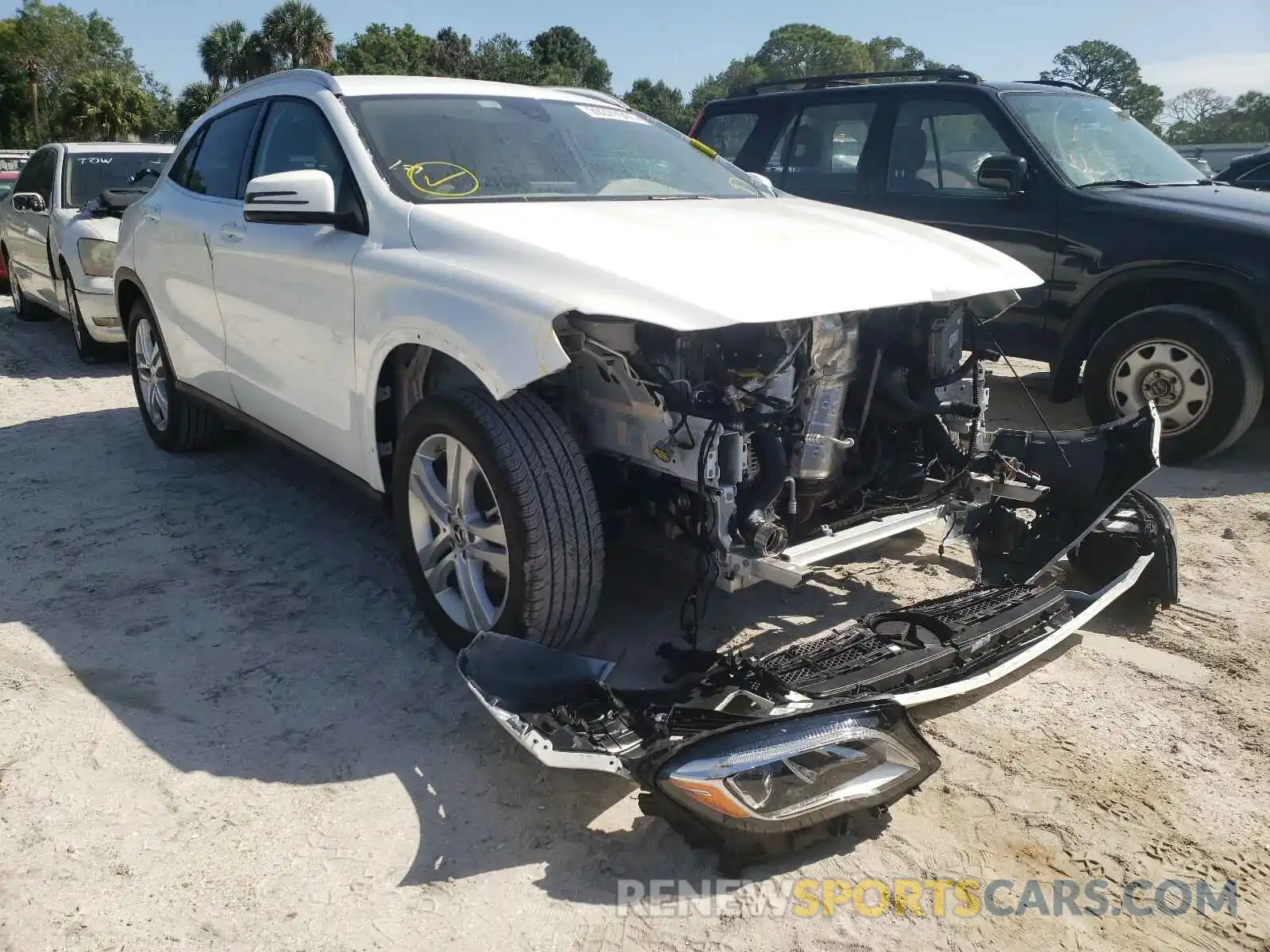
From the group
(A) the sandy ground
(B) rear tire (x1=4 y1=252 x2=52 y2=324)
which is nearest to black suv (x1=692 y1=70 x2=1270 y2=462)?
(A) the sandy ground

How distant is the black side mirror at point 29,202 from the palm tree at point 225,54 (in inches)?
1972

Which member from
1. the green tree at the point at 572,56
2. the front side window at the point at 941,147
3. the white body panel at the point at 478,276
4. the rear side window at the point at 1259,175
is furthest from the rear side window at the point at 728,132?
the green tree at the point at 572,56

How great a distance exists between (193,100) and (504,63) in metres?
21.9

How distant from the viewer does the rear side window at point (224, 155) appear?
4.43 m

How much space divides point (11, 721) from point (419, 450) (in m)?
1.46

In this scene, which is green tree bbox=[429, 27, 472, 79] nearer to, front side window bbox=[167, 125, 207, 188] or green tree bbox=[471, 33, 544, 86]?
green tree bbox=[471, 33, 544, 86]

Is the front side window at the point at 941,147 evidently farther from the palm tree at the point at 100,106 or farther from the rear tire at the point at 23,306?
the palm tree at the point at 100,106

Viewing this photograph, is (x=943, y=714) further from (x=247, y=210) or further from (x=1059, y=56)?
(x=1059, y=56)

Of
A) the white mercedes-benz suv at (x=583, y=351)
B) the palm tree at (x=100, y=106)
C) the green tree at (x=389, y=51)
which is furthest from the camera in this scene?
the green tree at (x=389, y=51)

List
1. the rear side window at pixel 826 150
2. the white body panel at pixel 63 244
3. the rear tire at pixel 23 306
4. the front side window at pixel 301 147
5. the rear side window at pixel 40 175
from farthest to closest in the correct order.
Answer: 1. the rear tire at pixel 23 306
2. the rear side window at pixel 40 175
3. the white body panel at pixel 63 244
4. the rear side window at pixel 826 150
5. the front side window at pixel 301 147

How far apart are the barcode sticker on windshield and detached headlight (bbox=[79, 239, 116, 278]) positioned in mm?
4919

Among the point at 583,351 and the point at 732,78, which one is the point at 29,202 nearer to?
the point at 583,351

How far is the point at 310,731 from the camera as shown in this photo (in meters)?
2.95

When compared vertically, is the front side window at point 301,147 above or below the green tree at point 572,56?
below
